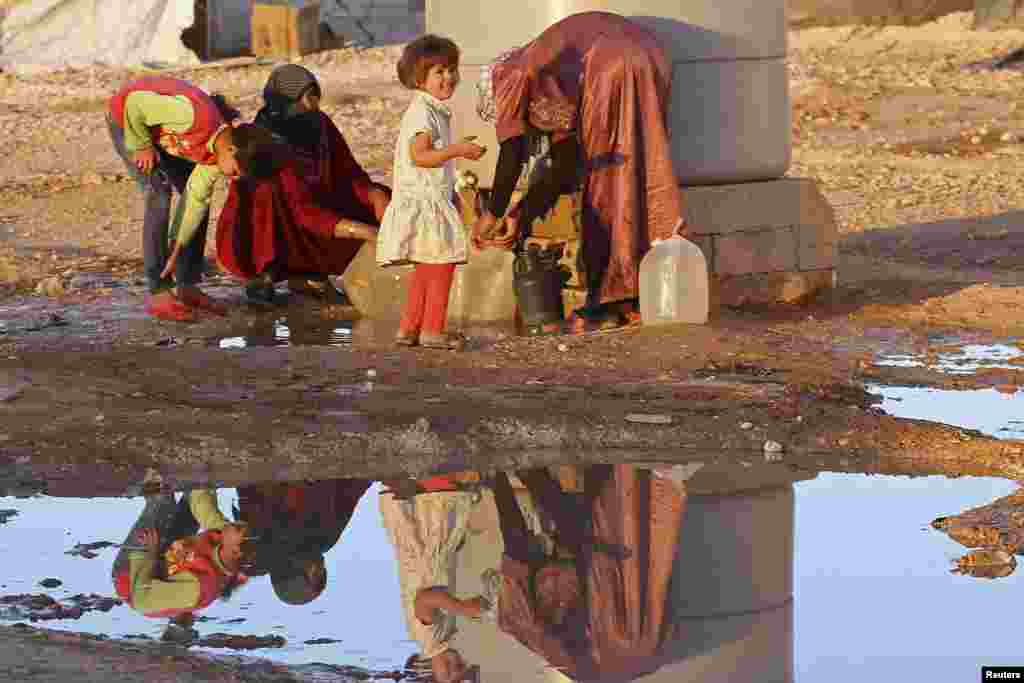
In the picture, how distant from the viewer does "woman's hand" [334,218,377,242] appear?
856cm

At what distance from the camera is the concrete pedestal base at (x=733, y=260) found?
826 cm

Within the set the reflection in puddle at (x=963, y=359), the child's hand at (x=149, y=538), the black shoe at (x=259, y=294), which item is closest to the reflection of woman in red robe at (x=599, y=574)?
the child's hand at (x=149, y=538)

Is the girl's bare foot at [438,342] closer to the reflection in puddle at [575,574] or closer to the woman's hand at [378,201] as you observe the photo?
the woman's hand at [378,201]

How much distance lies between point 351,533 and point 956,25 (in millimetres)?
18275

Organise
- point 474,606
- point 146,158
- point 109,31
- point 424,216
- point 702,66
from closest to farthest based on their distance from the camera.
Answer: point 474,606 → point 424,216 → point 146,158 → point 702,66 → point 109,31

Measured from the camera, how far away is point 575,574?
4668mm

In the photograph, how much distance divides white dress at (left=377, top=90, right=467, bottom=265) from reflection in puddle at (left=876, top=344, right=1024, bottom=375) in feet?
5.16

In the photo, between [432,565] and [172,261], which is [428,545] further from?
[172,261]

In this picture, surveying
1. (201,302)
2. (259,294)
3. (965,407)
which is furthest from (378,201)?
(965,407)

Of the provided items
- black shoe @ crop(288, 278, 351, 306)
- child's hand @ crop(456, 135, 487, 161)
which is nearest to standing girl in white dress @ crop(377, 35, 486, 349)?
child's hand @ crop(456, 135, 487, 161)

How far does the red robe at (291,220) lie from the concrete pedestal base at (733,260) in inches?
8.8

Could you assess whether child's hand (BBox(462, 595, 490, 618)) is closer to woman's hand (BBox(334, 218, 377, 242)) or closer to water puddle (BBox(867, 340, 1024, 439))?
water puddle (BBox(867, 340, 1024, 439))

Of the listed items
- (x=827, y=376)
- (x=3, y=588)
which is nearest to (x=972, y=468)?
(x=827, y=376)

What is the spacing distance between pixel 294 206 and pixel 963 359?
9.81 ft
